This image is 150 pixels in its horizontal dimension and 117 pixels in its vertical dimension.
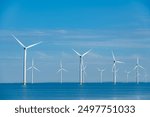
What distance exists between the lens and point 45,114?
48.1 feet

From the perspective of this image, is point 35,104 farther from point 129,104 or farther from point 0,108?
point 129,104

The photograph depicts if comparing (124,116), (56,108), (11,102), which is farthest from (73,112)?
(11,102)

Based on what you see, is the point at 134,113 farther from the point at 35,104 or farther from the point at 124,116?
the point at 35,104

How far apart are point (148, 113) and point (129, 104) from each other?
3.32 feet

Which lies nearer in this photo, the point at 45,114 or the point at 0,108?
the point at 45,114

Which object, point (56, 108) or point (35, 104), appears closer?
A: point (56, 108)

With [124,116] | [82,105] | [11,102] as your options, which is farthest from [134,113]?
[11,102]

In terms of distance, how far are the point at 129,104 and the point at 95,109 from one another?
4.89ft

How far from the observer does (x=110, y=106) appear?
624 inches

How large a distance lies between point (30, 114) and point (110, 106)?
300 cm

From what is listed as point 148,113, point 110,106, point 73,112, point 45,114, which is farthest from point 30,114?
point 148,113

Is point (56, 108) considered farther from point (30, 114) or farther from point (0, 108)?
point (0, 108)

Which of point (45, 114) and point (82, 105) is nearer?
point (45, 114)

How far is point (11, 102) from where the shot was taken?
650 inches
